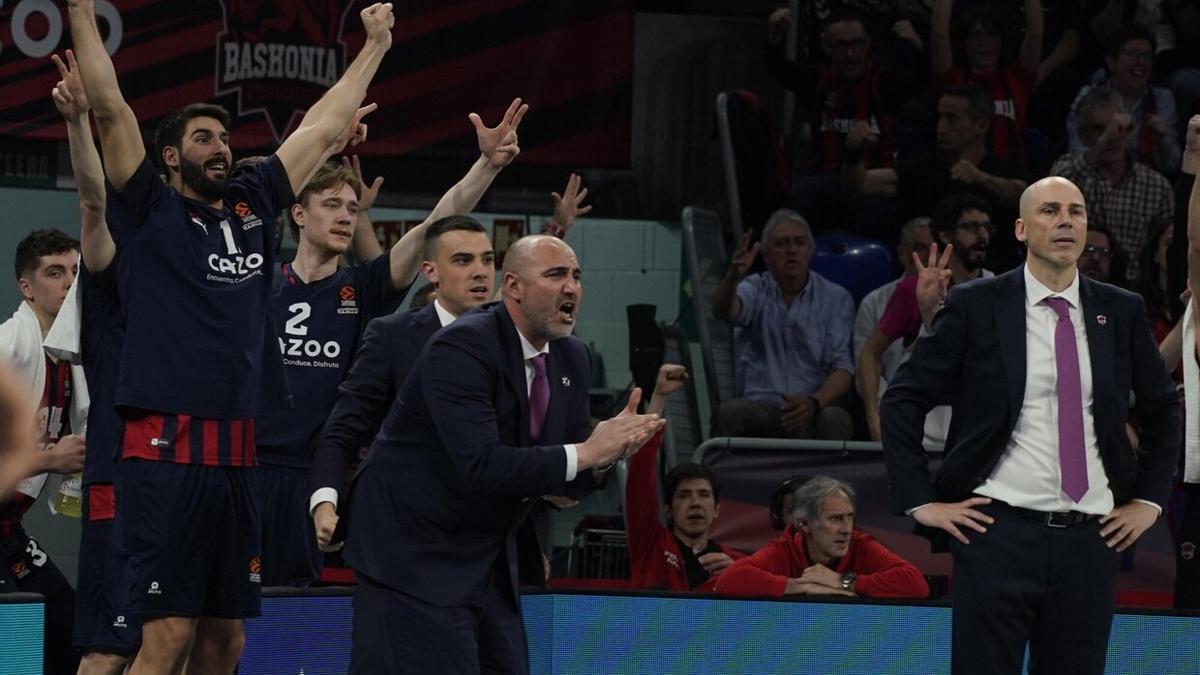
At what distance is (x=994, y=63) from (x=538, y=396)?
→ 669 centimetres

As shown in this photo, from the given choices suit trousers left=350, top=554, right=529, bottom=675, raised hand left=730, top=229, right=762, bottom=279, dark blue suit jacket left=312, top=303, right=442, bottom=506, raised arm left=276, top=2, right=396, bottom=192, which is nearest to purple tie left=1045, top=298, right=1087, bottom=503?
suit trousers left=350, top=554, right=529, bottom=675

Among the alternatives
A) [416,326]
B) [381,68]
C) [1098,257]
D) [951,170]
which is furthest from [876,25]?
[416,326]

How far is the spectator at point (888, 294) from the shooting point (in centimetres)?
984

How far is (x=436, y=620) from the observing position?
5.27 meters

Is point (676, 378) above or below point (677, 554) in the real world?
above

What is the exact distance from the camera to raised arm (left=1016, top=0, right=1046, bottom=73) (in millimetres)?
11500

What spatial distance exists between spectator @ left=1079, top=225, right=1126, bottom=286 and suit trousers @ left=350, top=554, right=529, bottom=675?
512 cm

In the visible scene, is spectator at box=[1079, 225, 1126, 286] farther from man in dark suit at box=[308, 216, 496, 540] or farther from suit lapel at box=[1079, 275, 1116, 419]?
man in dark suit at box=[308, 216, 496, 540]

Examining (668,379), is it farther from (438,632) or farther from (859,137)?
(859,137)

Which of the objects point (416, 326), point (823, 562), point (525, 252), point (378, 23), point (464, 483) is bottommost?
point (823, 562)

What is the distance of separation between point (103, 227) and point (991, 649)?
3.01 meters

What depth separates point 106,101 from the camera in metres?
5.51

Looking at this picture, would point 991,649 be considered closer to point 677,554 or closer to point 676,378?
A: point 676,378

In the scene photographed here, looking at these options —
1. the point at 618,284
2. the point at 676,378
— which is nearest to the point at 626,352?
the point at 618,284
